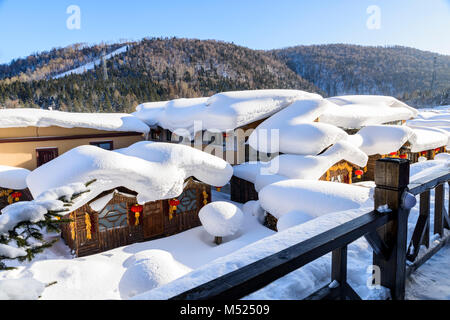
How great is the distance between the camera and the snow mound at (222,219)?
1106 centimetres

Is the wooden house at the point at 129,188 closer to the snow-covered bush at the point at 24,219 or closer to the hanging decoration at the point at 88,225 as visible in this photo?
the hanging decoration at the point at 88,225

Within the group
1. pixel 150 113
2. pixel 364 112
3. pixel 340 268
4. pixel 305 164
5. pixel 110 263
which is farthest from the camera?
pixel 150 113

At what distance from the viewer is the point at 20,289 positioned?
2.20m

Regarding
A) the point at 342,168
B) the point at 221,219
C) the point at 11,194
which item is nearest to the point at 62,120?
the point at 11,194

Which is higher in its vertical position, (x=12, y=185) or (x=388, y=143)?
(x=388, y=143)

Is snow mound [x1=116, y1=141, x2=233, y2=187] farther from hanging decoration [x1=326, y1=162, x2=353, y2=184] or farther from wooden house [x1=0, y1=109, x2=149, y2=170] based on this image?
wooden house [x1=0, y1=109, x2=149, y2=170]

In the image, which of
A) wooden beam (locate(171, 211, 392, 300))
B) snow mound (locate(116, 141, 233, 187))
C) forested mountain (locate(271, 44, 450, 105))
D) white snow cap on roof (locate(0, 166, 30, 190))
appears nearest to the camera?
wooden beam (locate(171, 211, 392, 300))

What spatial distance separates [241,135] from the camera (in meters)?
18.4

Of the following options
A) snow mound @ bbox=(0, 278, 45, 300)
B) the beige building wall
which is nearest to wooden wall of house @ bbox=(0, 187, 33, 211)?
the beige building wall

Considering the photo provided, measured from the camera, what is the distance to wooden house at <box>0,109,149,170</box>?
633 inches

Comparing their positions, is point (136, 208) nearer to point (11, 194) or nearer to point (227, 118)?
point (227, 118)

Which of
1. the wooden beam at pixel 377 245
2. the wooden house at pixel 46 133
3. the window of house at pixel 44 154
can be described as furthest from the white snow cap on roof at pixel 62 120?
the wooden beam at pixel 377 245

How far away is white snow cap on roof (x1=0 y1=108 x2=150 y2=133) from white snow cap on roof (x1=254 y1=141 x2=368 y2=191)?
1000cm

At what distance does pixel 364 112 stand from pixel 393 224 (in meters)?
21.4
